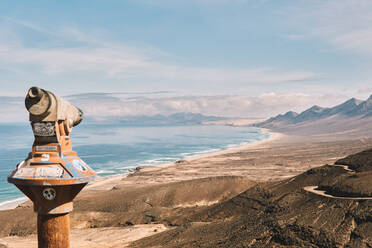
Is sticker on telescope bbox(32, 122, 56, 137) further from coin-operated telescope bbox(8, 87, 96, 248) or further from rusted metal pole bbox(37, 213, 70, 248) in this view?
rusted metal pole bbox(37, 213, 70, 248)

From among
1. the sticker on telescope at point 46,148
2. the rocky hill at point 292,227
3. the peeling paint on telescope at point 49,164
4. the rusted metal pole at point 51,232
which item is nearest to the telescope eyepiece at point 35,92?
the peeling paint on telescope at point 49,164

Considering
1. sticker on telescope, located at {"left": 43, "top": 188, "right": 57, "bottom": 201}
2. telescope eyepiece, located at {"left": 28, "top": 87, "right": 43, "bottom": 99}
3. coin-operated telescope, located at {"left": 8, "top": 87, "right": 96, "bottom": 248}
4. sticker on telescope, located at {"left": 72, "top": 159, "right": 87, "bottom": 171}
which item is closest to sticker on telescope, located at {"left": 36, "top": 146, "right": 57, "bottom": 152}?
coin-operated telescope, located at {"left": 8, "top": 87, "right": 96, "bottom": 248}

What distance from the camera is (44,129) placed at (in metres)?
5.62

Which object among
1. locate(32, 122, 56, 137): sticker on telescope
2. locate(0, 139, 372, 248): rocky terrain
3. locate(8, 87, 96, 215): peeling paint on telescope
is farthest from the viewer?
locate(0, 139, 372, 248): rocky terrain

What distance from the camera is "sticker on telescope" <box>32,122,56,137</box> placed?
559cm

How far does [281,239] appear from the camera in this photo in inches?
508

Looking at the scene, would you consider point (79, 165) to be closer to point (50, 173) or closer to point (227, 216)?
point (50, 173)

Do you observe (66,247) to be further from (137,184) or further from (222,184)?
(137,184)

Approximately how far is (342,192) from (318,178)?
24.4 ft

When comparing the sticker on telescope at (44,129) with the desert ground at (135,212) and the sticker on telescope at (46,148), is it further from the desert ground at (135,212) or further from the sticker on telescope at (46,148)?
the desert ground at (135,212)

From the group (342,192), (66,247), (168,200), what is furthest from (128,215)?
(66,247)

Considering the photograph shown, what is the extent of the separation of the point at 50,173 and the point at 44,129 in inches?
28.1

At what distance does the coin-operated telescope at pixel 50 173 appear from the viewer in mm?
5555

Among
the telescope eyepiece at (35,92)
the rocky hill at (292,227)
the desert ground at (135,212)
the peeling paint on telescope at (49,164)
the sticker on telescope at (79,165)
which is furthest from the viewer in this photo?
the desert ground at (135,212)
